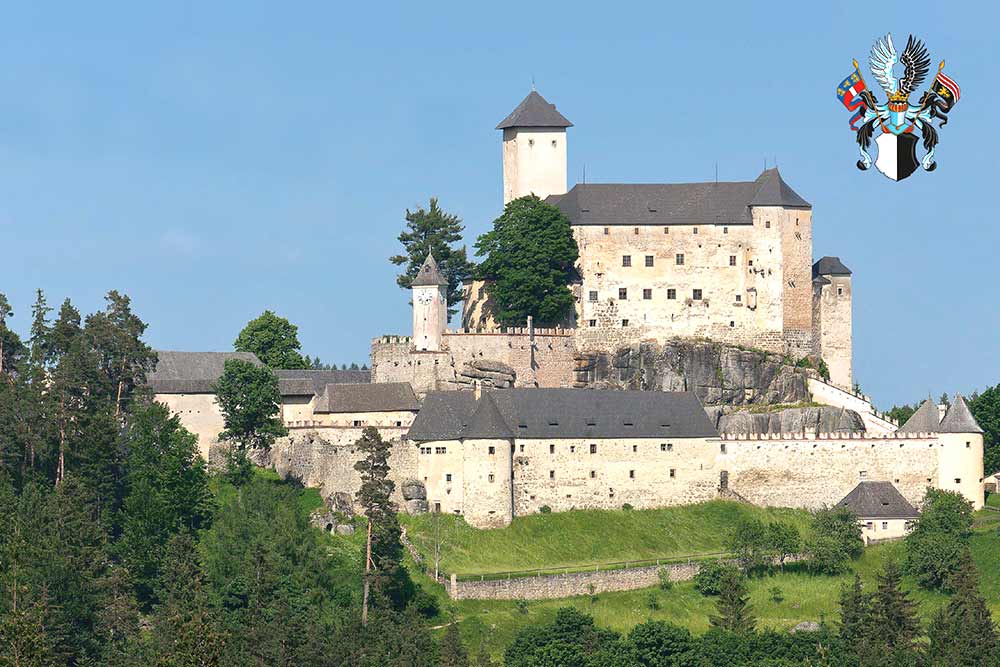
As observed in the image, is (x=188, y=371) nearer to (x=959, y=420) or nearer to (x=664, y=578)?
(x=664, y=578)

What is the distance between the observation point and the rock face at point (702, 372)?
117 m

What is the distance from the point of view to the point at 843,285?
12188cm

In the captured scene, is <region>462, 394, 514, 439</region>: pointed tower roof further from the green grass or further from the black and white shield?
the black and white shield

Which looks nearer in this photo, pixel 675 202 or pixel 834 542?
pixel 834 542

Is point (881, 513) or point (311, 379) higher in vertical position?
point (311, 379)

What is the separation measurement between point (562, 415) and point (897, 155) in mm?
41284

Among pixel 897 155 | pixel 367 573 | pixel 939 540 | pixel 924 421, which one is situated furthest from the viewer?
pixel 924 421

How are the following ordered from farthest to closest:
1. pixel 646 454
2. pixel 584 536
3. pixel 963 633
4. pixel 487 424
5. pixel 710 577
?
pixel 646 454, pixel 487 424, pixel 584 536, pixel 710 577, pixel 963 633

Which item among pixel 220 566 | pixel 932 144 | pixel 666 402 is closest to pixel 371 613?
pixel 220 566

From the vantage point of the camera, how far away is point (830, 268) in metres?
122

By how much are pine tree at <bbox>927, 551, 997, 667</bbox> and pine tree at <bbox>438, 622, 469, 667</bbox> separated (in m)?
17.8

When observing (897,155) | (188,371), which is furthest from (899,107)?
(188,371)

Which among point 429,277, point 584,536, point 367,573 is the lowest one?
point 367,573

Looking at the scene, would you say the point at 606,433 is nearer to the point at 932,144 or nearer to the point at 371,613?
the point at 371,613
